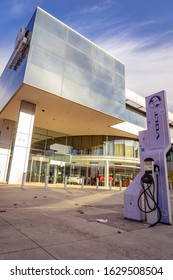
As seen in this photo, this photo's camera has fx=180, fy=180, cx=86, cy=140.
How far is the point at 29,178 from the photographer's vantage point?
819 inches

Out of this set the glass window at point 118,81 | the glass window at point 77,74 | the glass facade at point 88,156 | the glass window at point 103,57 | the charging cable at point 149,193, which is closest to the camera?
the charging cable at point 149,193

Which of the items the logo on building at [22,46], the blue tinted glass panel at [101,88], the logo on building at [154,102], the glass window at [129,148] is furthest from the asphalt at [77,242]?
the glass window at [129,148]

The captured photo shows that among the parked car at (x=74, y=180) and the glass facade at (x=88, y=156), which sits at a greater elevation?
the glass facade at (x=88, y=156)

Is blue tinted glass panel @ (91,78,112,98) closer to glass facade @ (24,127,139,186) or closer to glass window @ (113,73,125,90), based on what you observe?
glass window @ (113,73,125,90)

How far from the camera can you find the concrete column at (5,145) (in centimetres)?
1972

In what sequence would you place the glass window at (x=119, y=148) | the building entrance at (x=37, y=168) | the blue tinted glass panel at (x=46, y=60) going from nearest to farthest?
the blue tinted glass panel at (x=46, y=60) → the building entrance at (x=37, y=168) → the glass window at (x=119, y=148)

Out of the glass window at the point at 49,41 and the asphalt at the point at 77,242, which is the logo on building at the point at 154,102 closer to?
the asphalt at the point at 77,242

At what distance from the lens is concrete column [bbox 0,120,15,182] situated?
1972cm

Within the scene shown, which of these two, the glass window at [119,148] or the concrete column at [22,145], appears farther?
the glass window at [119,148]

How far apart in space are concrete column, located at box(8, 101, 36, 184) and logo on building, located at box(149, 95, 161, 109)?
1193cm

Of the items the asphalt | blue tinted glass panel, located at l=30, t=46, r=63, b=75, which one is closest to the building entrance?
blue tinted glass panel, located at l=30, t=46, r=63, b=75

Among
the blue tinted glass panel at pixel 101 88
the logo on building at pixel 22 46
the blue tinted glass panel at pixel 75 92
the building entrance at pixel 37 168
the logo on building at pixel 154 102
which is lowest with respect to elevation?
the building entrance at pixel 37 168
